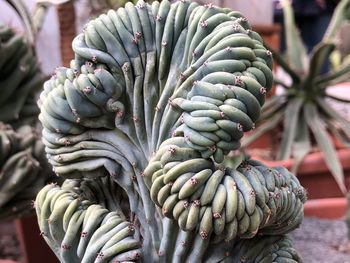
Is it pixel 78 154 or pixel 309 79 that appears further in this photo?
pixel 309 79

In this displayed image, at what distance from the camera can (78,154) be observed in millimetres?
826

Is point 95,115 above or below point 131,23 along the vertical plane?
below

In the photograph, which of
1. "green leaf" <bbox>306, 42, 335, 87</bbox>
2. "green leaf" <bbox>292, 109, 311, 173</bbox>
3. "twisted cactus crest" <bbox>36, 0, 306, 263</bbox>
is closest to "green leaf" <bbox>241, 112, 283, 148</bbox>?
"green leaf" <bbox>292, 109, 311, 173</bbox>

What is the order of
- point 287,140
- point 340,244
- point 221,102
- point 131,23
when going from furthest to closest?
point 287,140 → point 340,244 → point 131,23 → point 221,102

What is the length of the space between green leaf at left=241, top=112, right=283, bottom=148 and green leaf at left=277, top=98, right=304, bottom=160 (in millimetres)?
44

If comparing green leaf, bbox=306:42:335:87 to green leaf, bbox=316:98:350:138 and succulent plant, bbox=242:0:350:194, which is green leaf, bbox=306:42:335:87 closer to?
succulent plant, bbox=242:0:350:194

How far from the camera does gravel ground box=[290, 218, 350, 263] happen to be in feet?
5.44

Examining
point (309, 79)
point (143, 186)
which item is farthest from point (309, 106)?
point (143, 186)

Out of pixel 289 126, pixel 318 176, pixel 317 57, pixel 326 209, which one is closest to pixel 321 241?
pixel 326 209

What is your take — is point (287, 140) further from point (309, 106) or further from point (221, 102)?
point (221, 102)

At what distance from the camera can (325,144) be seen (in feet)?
7.39

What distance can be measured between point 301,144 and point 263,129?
0.65 ft

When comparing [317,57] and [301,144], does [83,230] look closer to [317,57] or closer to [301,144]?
[301,144]

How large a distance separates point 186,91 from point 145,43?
11cm
